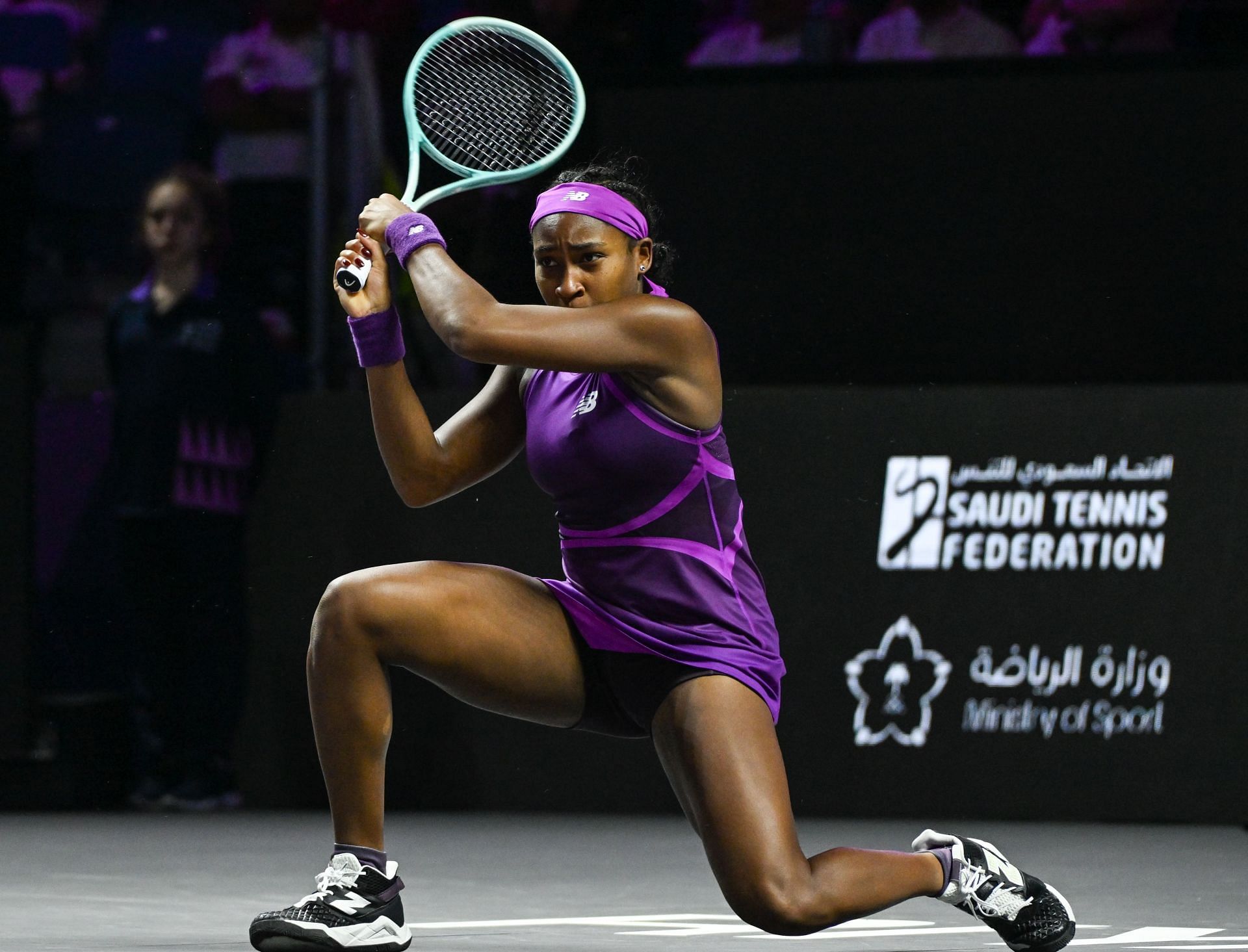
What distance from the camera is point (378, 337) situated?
3.95 meters

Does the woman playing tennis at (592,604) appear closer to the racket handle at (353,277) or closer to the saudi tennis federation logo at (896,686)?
the racket handle at (353,277)

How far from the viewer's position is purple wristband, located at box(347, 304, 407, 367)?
3934mm

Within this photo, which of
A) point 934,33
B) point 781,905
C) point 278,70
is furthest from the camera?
point 278,70

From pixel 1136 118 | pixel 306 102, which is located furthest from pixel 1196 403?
pixel 306 102

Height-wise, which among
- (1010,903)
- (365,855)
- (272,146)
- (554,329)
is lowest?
(1010,903)

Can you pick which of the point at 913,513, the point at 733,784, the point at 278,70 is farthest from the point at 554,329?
the point at 278,70

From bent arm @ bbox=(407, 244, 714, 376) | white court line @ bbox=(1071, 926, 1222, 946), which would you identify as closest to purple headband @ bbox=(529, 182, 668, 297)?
bent arm @ bbox=(407, 244, 714, 376)

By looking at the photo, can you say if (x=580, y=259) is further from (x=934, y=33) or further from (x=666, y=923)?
(x=934, y=33)

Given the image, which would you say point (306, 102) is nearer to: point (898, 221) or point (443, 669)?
point (898, 221)

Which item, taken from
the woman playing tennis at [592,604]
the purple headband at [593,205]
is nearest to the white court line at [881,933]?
the woman playing tennis at [592,604]

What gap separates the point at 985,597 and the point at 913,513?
→ 1.00 ft

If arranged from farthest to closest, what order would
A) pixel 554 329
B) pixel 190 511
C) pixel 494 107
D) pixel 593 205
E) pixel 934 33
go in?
1. pixel 934 33
2. pixel 190 511
3. pixel 494 107
4. pixel 593 205
5. pixel 554 329

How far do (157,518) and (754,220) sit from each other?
6.46 feet

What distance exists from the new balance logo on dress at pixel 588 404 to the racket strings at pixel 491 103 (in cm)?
76
